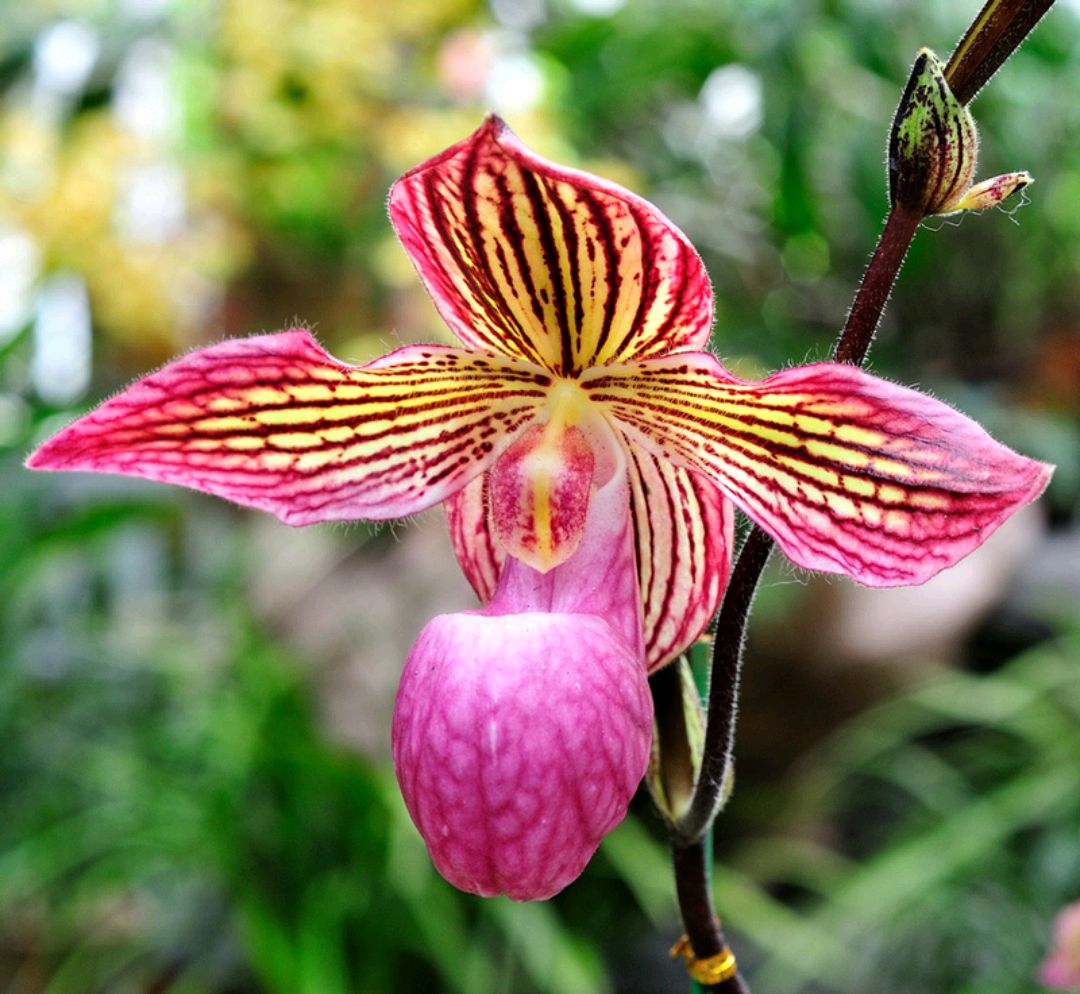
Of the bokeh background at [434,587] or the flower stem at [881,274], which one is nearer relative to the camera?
the flower stem at [881,274]

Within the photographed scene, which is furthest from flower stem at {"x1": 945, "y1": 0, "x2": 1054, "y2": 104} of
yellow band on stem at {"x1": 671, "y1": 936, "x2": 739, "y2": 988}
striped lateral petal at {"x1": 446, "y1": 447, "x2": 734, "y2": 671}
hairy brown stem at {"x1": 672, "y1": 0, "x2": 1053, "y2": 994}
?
yellow band on stem at {"x1": 671, "y1": 936, "x2": 739, "y2": 988}

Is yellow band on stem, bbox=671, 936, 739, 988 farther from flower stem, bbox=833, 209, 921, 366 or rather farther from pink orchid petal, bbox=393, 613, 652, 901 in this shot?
flower stem, bbox=833, 209, 921, 366

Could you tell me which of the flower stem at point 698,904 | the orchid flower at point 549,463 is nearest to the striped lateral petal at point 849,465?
the orchid flower at point 549,463

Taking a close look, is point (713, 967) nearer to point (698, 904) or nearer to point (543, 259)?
point (698, 904)

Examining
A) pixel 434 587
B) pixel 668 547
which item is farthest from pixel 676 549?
pixel 434 587

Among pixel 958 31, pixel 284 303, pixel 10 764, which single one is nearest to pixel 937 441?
pixel 958 31

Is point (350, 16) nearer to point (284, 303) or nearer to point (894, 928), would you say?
point (284, 303)

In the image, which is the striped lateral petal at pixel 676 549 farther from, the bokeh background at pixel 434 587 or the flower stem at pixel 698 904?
the bokeh background at pixel 434 587
